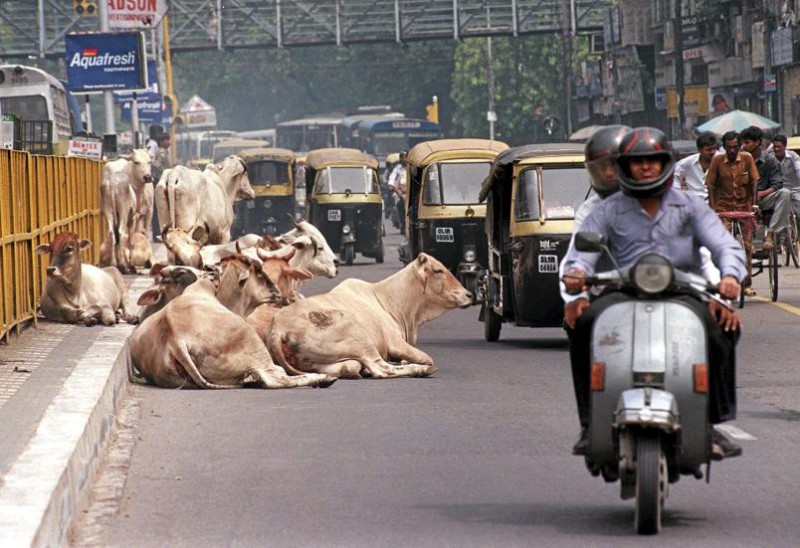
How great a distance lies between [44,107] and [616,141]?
30231mm

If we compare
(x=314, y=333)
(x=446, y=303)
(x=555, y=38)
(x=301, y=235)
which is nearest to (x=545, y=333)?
(x=301, y=235)

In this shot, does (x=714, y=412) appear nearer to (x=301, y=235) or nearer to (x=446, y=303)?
(x=446, y=303)

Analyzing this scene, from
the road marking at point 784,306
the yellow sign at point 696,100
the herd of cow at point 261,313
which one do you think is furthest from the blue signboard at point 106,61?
the yellow sign at point 696,100

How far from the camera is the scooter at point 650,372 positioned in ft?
24.4

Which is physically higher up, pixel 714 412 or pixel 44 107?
pixel 44 107

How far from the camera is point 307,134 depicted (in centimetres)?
8256

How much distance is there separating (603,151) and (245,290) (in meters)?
6.60

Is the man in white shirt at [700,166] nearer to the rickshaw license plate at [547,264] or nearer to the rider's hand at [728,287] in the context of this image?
the rickshaw license plate at [547,264]

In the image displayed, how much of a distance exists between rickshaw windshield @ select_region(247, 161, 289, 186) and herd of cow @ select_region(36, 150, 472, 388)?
96.4ft

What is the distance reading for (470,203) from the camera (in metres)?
23.8

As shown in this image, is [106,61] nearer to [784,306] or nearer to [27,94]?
[27,94]

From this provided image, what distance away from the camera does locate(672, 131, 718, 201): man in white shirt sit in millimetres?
20547

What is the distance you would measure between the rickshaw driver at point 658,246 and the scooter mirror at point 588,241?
0.51 ft

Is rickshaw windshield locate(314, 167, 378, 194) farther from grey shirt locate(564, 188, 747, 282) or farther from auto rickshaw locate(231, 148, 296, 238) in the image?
grey shirt locate(564, 188, 747, 282)
